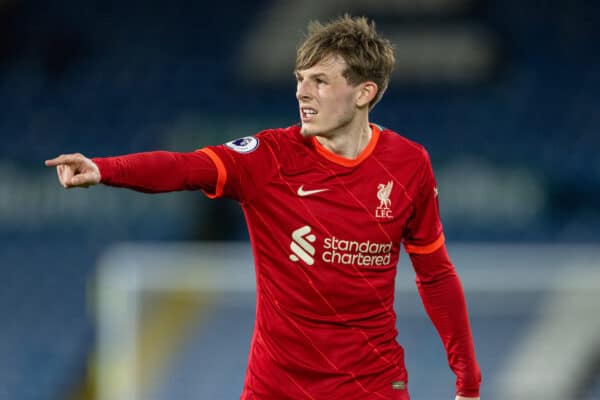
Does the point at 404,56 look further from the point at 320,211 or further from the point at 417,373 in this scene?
the point at 320,211

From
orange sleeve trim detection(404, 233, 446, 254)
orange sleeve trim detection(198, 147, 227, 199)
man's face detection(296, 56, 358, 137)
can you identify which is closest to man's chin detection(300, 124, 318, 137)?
man's face detection(296, 56, 358, 137)

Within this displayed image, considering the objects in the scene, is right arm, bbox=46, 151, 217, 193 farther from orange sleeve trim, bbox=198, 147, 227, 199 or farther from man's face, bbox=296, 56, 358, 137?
man's face, bbox=296, 56, 358, 137

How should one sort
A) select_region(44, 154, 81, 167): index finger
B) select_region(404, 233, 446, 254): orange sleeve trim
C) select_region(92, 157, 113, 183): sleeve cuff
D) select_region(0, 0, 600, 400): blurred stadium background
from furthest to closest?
select_region(0, 0, 600, 400): blurred stadium background < select_region(404, 233, 446, 254): orange sleeve trim < select_region(92, 157, 113, 183): sleeve cuff < select_region(44, 154, 81, 167): index finger

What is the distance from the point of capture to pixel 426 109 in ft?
24.8

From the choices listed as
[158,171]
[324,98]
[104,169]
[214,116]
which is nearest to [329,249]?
[324,98]

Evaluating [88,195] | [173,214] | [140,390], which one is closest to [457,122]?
[173,214]

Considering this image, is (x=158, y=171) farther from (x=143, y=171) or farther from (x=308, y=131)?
(x=308, y=131)

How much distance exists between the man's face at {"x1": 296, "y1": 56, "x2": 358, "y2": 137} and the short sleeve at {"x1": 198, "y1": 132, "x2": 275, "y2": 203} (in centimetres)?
13

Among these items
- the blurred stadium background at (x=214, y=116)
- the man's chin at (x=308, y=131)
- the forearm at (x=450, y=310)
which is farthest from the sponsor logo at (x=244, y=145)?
the blurred stadium background at (x=214, y=116)

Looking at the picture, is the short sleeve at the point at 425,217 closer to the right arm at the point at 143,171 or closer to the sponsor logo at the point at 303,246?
the sponsor logo at the point at 303,246

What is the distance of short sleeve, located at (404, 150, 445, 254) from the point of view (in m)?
3.01

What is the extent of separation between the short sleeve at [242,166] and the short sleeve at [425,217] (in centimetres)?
43

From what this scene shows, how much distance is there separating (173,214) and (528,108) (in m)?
2.59

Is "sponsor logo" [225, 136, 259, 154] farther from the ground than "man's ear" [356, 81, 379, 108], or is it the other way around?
"man's ear" [356, 81, 379, 108]
